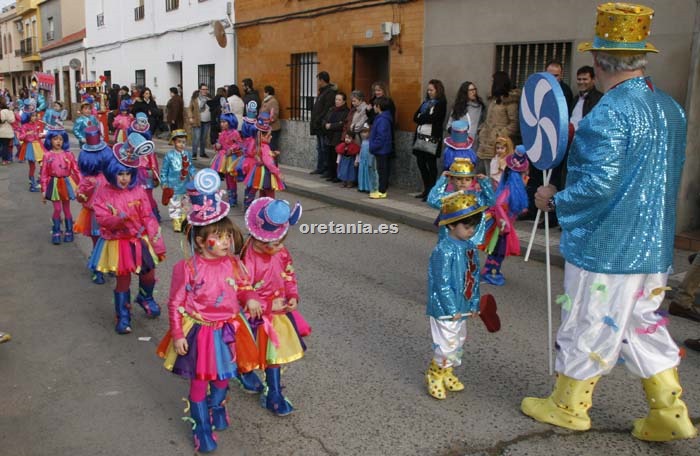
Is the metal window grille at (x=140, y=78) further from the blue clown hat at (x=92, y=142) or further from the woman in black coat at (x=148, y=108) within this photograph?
the blue clown hat at (x=92, y=142)

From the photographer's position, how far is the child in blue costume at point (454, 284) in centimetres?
424

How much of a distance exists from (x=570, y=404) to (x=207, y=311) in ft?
6.96

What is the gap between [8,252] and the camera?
862 cm

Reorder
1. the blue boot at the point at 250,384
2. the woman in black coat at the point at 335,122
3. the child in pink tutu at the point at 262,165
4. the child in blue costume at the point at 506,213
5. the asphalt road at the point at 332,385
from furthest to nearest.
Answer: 1. the woman in black coat at the point at 335,122
2. the child in pink tutu at the point at 262,165
3. the child in blue costume at the point at 506,213
4. the blue boot at the point at 250,384
5. the asphalt road at the point at 332,385

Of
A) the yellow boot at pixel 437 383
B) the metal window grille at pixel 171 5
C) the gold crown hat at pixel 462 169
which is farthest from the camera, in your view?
the metal window grille at pixel 171 5

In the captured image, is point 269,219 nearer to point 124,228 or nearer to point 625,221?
point 625,221

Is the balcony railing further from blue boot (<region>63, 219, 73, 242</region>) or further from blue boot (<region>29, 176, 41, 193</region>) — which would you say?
blue boot (<region>63, 219, 73, 242</region>)

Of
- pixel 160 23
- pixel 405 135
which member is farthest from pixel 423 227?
pixel 160 23

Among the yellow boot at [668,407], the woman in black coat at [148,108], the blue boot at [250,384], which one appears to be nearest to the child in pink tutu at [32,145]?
the woman in black coat at [148,108]

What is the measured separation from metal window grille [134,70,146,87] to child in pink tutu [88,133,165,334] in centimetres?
2256

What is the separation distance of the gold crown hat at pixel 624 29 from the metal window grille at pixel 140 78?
2547cm

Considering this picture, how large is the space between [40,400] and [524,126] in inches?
145

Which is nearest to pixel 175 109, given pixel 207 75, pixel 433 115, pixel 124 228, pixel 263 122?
pixel 207 75

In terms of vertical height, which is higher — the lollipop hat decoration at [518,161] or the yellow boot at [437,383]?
the lollipop hat decoration at [518,161]
